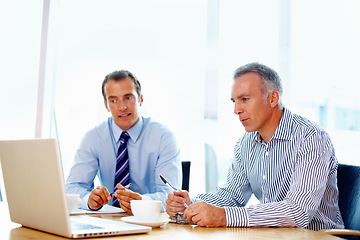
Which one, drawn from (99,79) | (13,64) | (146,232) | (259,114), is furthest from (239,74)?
(13,64)

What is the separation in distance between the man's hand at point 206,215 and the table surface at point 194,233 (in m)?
0.03

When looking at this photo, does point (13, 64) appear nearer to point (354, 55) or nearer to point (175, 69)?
point (175, 69)

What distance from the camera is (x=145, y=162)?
2.89 m

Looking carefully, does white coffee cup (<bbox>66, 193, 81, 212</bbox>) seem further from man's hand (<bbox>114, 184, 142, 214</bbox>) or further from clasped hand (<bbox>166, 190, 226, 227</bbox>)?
clasped hand (<bbox>166, 190, 226, 227</bbox>)

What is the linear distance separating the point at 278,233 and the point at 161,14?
11.7ft

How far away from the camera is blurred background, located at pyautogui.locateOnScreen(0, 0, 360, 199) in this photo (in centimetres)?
452

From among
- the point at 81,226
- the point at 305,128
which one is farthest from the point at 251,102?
the point at 81,226

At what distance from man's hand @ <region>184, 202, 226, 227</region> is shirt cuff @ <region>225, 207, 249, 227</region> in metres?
0.02

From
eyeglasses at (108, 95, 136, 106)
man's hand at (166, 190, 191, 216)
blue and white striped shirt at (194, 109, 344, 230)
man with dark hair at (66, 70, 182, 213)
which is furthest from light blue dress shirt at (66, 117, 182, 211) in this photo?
man's hand at (166, 190, 191, 216)

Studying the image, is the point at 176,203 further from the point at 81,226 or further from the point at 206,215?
the point at 81,226

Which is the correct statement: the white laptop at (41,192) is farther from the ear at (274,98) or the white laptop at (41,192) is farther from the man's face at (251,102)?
the ear at (274,98)

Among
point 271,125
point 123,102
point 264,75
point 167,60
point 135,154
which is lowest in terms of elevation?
point 135,154

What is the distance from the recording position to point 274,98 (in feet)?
7.93

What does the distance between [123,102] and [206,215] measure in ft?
4.65
